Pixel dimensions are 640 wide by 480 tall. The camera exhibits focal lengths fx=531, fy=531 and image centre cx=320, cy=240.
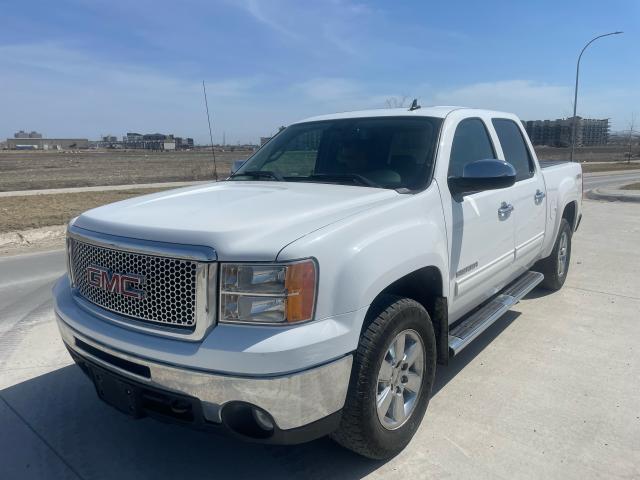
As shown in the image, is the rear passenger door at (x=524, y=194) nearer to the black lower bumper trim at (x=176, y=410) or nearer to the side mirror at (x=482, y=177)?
the side mirror at (x=482, y=177)

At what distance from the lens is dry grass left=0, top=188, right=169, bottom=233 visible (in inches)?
428

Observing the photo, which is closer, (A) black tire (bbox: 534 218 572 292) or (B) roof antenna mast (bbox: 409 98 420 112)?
(B) roof antenna mast (bbox: 409 98 420 112)

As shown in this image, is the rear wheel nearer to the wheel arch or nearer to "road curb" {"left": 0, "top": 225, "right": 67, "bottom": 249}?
the wheel arch

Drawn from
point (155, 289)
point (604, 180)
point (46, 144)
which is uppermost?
point (46, 144)

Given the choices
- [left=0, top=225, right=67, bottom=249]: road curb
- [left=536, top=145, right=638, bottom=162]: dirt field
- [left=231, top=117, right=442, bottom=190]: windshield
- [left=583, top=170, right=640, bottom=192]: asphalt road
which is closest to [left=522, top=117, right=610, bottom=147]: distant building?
[left=536, top=145, right=638, bottom=162]: dirt field

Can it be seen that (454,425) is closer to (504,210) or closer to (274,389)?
(274,389)

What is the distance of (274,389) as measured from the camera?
85.7 inches

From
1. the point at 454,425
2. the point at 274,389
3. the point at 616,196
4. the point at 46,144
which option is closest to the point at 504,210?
the point at 454,425

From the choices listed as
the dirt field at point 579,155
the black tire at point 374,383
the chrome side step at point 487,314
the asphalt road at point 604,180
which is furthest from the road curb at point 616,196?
the dirt field at point 579,155

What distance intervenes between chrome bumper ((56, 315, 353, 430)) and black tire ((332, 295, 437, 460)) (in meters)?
0.10

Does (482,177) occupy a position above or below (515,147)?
below

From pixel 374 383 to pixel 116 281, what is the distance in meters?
1.32

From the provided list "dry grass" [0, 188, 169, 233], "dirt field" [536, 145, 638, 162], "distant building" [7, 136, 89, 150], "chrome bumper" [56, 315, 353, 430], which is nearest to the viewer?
"chrome bumper" [56, 315, 353, 430]

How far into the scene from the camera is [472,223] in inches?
138
